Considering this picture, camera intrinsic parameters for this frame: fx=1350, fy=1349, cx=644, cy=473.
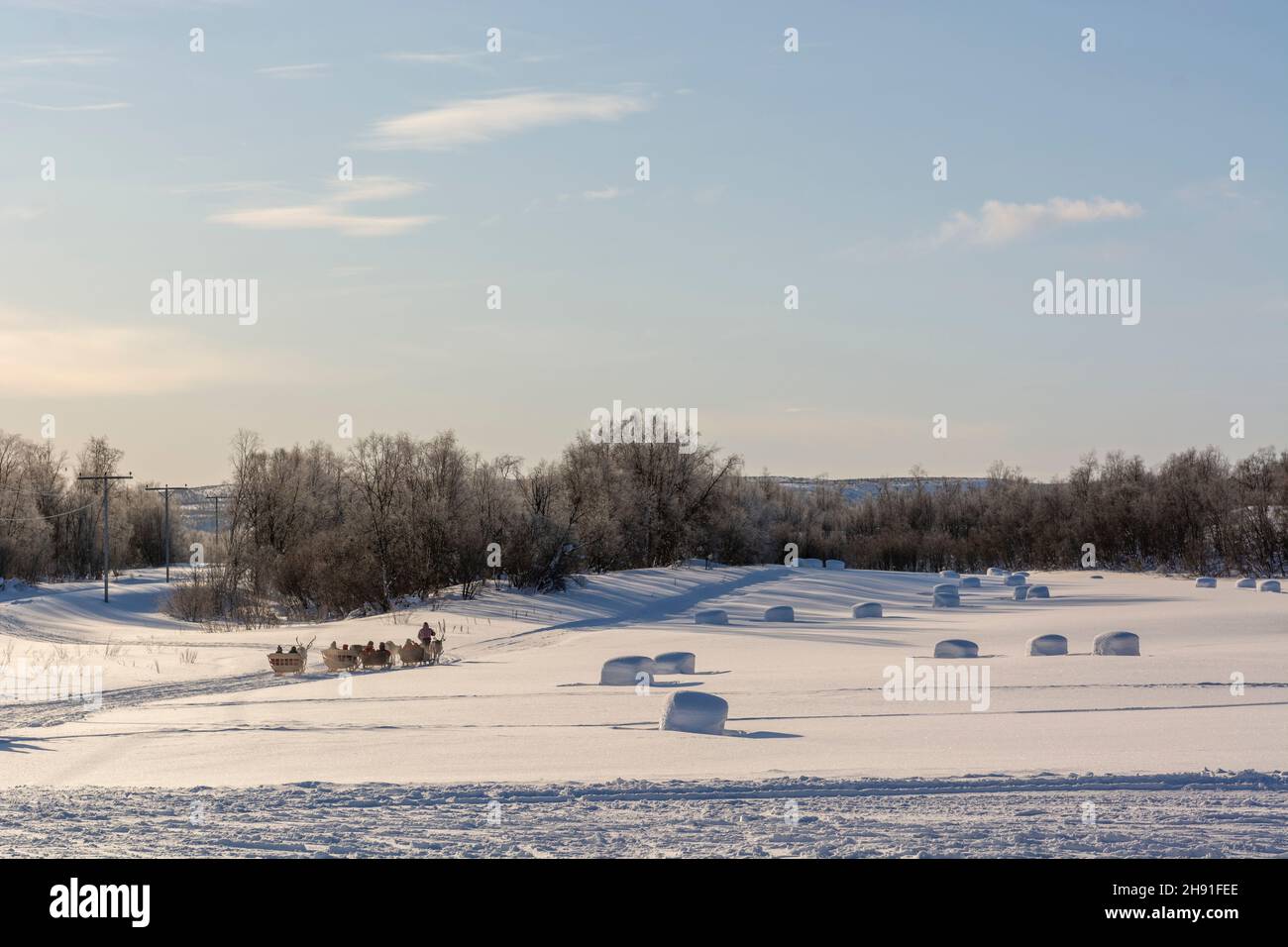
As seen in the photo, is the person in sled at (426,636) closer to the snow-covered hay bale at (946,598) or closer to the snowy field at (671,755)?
the snowy field at (671,755)

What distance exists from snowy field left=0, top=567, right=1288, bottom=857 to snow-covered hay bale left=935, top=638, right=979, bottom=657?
0.83ft

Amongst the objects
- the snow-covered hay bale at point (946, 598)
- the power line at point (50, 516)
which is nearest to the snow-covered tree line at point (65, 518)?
the power line at point (50, 516)

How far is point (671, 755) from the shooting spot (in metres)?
12.0

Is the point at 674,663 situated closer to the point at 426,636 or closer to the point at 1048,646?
the point at 426,636

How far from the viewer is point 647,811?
8.99m

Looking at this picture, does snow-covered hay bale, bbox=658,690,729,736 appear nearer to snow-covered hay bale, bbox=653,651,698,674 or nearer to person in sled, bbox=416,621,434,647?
snow-covered hay bale, bbox=653,651,698,674

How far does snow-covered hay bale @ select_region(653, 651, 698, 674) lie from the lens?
67.2 feet

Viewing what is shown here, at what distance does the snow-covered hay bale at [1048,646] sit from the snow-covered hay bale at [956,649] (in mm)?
972

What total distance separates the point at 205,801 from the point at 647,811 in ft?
10.5

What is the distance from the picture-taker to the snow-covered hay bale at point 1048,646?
72.4 ft

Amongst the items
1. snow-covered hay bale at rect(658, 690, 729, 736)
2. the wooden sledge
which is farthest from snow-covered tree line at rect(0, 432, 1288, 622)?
snow-covered hay bale at rect(658, 690, 729, 736)
